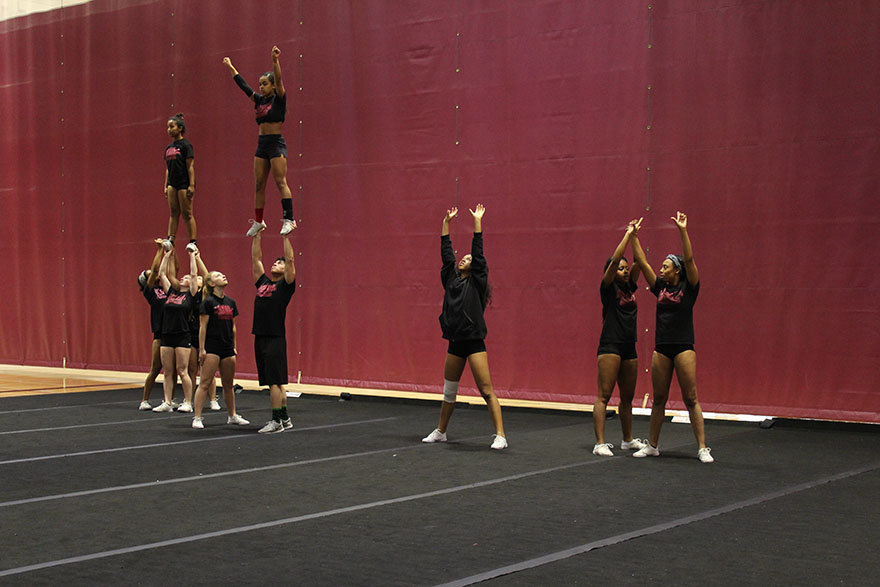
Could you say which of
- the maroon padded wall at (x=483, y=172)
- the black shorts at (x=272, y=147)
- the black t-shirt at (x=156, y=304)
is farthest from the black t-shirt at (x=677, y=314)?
the black t-shirt at (x=156, y=304)

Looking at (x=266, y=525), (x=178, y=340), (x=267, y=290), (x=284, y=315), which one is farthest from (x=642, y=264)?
(x=178, y=340)

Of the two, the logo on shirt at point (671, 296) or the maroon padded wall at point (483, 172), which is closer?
the logo on shirt at point (671, 296)

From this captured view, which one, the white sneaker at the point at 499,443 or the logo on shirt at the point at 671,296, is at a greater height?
the logo on shirt at the point at 671,296

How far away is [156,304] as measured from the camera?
11031mm

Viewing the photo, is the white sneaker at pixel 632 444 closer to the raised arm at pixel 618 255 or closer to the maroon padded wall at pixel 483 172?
the raised arm at pixel 618 255

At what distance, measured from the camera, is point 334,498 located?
616 cm

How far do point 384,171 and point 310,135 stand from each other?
1287 mm

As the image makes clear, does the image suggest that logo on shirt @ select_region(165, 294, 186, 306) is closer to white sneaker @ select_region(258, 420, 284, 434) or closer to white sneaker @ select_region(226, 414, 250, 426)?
white sneaker @ select_region(226, 414, 250, 426)

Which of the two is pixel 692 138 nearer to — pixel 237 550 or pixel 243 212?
pixel 243 212

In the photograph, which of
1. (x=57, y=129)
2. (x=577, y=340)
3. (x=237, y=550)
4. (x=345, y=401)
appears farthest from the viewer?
(x=57, y=129)

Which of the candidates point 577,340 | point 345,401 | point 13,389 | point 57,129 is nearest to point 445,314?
point 577,340

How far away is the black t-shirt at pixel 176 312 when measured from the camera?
10.6 m

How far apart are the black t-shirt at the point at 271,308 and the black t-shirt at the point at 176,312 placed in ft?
6.31

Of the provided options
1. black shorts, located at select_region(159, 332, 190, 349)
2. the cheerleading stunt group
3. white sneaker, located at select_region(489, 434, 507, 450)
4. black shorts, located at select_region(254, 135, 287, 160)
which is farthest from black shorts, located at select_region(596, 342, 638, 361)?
black shorts, located at select_region(159, 332, 190, 349)
